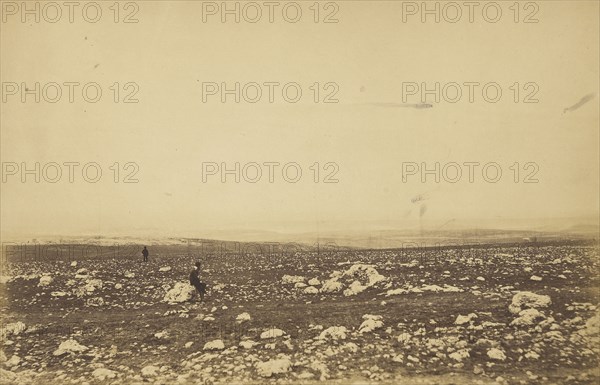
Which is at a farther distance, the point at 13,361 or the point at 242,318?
the point at 242,318

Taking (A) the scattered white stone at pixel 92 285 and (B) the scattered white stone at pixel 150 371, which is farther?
(A) the scattered white stone at pixel 92 285

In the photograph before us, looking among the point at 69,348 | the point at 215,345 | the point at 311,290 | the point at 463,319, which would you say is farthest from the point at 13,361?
the point at 463,319

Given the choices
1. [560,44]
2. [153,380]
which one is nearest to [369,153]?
[560,44]

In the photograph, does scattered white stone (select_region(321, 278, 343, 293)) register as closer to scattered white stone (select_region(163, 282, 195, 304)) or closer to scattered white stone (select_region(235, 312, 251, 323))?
scattered white stone (select_region(235, 312, 251, 323))

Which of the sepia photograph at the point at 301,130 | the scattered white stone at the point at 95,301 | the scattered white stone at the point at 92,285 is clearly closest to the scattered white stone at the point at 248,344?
the sepia photograph at the point at 301,130

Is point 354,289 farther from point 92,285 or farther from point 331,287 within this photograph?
point 92,285

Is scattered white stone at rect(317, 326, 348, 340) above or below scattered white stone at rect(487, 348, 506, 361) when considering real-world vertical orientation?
above

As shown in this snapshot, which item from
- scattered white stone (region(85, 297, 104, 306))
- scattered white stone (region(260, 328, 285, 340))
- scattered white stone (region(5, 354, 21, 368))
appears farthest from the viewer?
scattered white stone (region(85, 297, 104, 306))

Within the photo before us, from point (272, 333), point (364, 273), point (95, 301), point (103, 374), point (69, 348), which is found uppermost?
point (364, 273)

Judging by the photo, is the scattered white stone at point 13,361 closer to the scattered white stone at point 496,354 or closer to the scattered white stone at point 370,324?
the scattered white stone at point 370,324

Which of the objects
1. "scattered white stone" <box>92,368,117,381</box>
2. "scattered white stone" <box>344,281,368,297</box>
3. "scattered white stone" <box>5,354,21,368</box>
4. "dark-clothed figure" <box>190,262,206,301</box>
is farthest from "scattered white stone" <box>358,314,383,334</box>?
"scattered white stone" <box>5,354,21,368</box>
